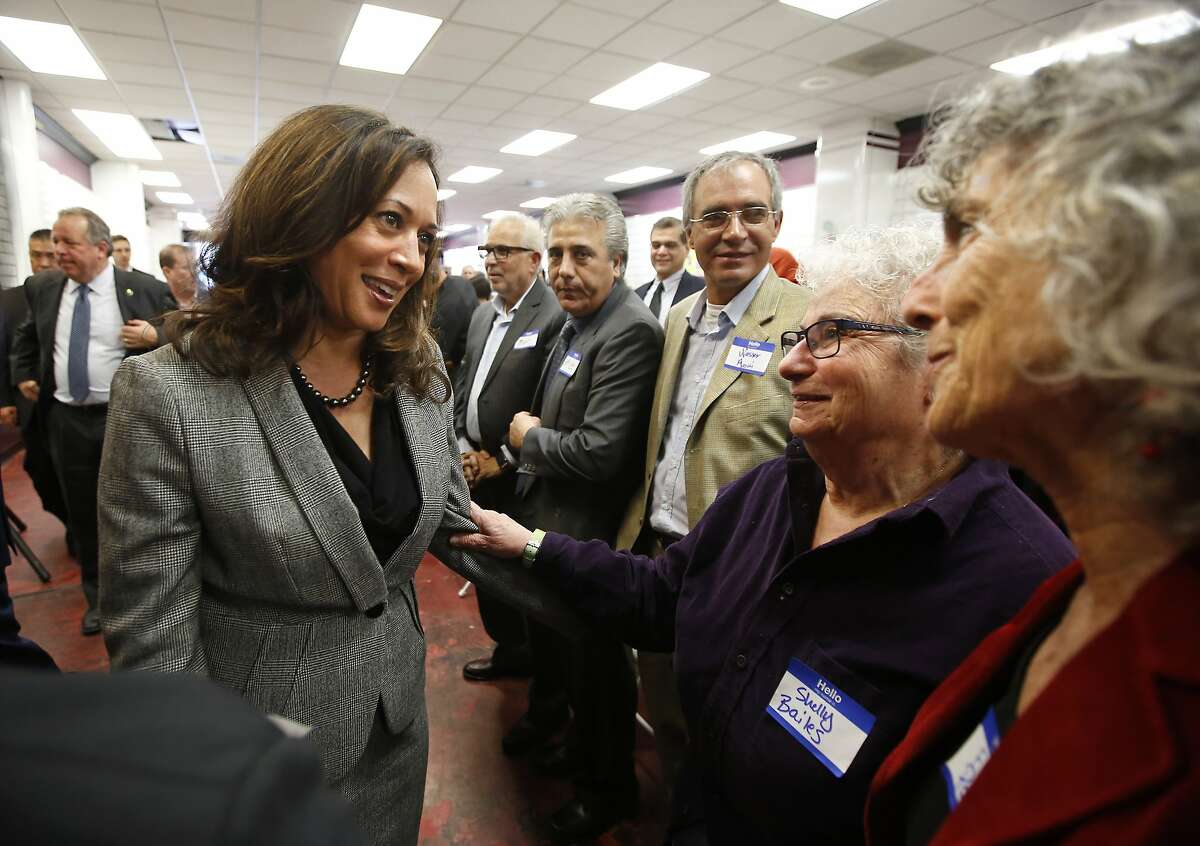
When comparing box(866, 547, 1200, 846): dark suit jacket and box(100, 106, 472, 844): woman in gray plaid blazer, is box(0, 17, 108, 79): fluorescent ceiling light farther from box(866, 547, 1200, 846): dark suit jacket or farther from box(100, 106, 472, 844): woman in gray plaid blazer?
box(866, 547, 1200, 846): dark suit jacket

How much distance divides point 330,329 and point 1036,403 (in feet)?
3.59

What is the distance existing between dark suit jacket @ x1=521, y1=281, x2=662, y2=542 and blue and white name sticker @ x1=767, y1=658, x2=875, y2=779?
43.7 inches

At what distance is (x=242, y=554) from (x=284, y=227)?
0.54 meters

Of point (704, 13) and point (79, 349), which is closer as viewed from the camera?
point (79, 349)

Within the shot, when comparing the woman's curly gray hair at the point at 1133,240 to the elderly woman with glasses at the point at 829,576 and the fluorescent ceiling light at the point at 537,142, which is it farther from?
the fluorescent ceiling light at the point at 537,142

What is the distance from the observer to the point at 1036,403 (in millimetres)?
A: 522

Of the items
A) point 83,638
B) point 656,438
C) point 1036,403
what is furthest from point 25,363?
point 1036,403

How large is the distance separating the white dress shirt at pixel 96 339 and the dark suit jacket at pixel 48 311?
0.03 metres

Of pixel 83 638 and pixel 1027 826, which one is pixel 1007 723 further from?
pixel 83 638

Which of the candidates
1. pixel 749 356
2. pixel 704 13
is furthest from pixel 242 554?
pixel 704 13

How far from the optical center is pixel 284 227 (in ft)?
3.33

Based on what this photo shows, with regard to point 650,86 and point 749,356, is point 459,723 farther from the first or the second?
point 650,86

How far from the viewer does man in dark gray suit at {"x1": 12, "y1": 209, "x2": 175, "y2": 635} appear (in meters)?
2.97

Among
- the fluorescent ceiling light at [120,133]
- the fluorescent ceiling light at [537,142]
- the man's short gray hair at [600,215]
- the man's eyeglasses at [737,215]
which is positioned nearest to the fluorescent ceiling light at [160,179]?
the fluorescent ceiling light at [120,133]
